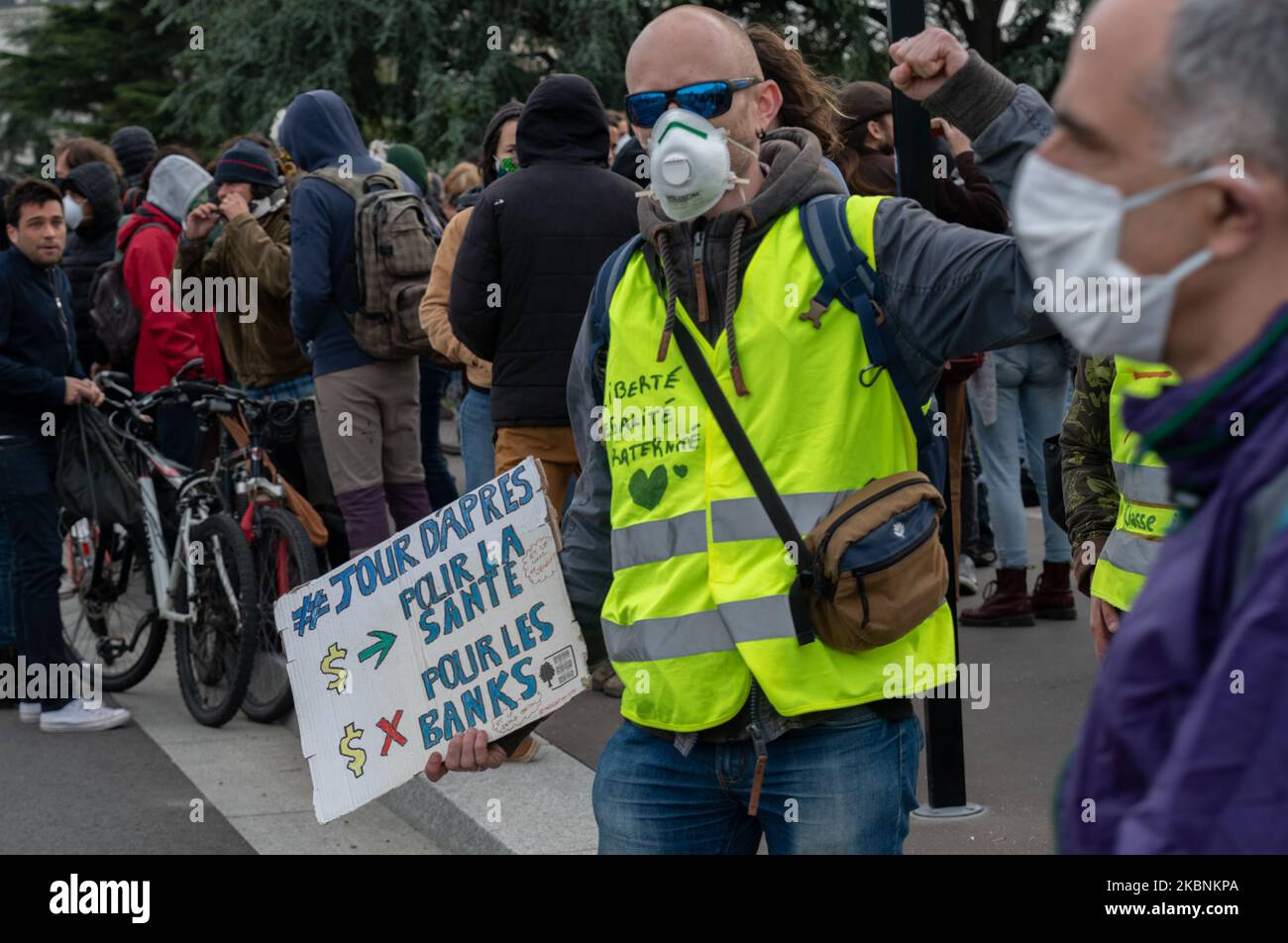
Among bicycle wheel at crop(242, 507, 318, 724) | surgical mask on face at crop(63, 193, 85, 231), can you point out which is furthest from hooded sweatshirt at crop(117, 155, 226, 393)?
bicycle wheel at crop(242, 507, 318, 724)

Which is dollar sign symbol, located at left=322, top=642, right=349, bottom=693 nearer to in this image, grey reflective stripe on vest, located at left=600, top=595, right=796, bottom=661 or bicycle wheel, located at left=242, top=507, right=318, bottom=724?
grey reflective stripe on vest, located at left=600, top=595, right=796, bottom=661

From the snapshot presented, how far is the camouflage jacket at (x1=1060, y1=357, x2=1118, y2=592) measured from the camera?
3834 millimetres

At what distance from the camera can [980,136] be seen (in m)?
2.58

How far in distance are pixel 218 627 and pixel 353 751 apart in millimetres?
3818

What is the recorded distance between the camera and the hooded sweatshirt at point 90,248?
9281 millimetres

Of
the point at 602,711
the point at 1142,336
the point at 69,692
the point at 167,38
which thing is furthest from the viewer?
the point at 167,38

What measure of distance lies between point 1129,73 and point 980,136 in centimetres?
125

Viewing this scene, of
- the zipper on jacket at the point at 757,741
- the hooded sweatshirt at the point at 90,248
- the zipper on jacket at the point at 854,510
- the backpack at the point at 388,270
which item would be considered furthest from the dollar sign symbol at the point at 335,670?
the hooded sweatshirt at the point at 90,248

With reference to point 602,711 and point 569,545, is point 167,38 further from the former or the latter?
point 569,545

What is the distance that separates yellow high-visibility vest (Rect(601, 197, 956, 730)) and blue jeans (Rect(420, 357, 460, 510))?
539 cm

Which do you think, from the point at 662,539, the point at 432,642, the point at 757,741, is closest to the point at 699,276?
the point at 662,539

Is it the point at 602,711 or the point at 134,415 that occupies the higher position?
the point at 134,415

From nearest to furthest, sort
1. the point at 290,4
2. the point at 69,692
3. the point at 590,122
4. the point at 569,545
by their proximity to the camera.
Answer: the point at 569,545, the point at 590,122, the point at 69,692, the point at 290,4

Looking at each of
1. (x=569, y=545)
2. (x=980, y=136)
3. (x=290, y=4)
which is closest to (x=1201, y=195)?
(x=980, y=136)
